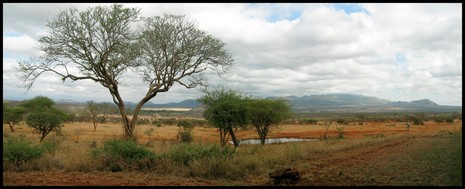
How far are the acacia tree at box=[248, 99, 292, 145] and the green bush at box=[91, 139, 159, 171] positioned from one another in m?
17.6

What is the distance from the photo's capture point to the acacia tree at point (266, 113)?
32.8 m

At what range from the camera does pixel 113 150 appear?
48.6 feet

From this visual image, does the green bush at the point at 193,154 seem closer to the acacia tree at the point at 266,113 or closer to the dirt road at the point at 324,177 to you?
the dirt road at the point at 324,177

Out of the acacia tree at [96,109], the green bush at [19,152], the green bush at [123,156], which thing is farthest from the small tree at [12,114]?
the green bush at [123,156]

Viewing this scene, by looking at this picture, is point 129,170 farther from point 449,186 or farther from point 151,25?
point 151,25

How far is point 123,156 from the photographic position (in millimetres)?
14820

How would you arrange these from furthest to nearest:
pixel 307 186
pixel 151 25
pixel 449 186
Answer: pixel 151 25 → pixel 307 186 → pixel 449 186

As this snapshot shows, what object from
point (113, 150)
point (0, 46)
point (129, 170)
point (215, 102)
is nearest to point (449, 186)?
point (129, 170)

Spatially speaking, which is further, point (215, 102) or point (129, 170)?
point (215, 102)

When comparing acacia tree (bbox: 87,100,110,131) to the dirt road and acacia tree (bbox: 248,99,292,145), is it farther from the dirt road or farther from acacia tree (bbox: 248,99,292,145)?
the dirt road

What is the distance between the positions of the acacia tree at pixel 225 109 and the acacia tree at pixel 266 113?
2.01m

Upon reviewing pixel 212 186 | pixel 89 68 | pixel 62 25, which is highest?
pixel 62 25

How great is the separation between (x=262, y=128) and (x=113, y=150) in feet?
71.3

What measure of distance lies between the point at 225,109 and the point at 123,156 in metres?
15.1
